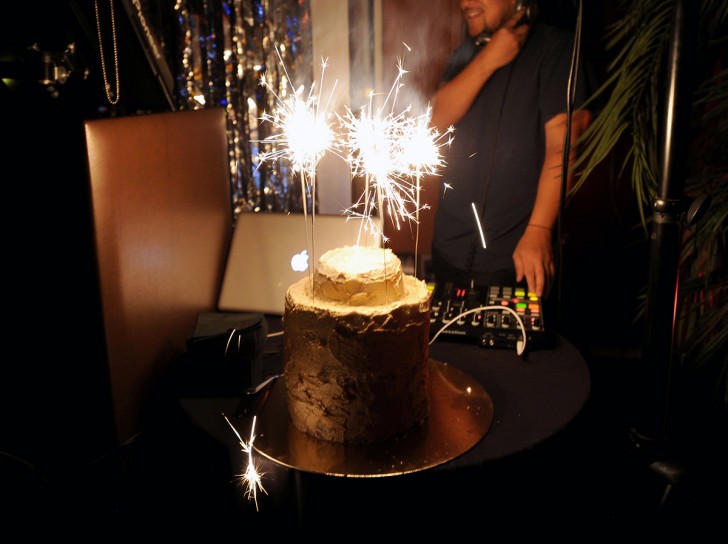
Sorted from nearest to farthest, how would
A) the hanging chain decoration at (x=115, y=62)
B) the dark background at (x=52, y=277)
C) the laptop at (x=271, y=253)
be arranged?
the dark background at (x=52, y=277), the hanging chain decoration at (x=115, y=62), the laptop at (x=271, y=253)

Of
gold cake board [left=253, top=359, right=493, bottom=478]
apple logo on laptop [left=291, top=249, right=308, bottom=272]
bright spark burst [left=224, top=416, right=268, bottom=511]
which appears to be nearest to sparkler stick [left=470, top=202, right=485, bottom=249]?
apple logo on laptop [left=291, top=249, right=308, bottom=272]

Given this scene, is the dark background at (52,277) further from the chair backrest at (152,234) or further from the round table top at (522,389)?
the round table top at (522,389)

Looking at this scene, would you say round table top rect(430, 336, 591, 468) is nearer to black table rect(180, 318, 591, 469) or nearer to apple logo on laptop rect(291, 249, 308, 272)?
black table rect(180, 318, 591, 469)

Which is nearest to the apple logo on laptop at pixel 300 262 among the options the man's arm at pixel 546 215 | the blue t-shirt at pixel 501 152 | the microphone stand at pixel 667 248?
the blue t-shirt at pixel 501 152

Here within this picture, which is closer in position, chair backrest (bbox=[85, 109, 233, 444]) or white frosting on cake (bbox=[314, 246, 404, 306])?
white frosting on cake (bbox=[314, 246, 404, 306])

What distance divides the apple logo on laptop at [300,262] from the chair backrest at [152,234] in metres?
0.18

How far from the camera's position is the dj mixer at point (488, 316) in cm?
120

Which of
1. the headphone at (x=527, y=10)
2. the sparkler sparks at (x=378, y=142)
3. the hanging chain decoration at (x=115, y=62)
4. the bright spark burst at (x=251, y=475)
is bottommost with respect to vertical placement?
the bright spark burst at (x=251, y=475)

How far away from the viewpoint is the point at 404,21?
142cm

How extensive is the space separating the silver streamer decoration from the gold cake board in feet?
2.43

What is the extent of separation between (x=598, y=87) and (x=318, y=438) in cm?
97

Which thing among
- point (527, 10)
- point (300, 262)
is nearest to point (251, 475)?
point (300, 262)

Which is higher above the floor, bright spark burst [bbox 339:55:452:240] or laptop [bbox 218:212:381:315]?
bright spark burst [bbox 339:55:452:240]

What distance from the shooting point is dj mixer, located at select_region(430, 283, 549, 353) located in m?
1.20
